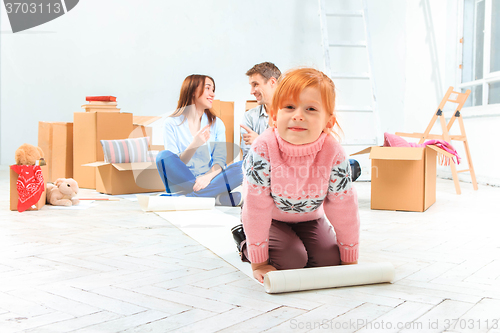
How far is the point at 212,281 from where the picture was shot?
1189mm

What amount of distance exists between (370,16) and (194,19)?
1877 mm

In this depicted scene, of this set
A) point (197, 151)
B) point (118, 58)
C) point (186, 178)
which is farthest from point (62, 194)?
point (118, 58)

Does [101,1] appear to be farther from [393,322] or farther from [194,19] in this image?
[393,322]

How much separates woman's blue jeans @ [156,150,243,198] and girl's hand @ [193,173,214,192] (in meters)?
0.02

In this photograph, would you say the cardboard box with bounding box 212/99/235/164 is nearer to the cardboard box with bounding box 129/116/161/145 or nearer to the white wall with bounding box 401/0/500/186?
the cardboard box with bounding box 129/116/161/145

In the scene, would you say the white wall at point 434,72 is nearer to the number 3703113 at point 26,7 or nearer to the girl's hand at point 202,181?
the girl's hand at point 202,181

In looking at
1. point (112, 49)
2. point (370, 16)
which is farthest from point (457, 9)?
point (112, 49)

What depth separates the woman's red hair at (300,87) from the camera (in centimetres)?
109

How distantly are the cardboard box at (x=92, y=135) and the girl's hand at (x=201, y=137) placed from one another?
1.17 m

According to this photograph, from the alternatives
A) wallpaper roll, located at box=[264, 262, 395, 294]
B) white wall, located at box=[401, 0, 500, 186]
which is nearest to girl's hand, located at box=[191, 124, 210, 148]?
wallpaper roll, located at box=[264, 262, 395, 294]

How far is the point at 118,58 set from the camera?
14.2 ft

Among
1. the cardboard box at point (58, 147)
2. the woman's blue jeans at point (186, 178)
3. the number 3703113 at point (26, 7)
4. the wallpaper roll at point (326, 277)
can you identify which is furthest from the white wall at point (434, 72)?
the number 3703113 at point (26, 7)

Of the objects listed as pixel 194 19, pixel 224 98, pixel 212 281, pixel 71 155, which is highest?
pixel 194 19

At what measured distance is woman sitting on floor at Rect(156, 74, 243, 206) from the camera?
7.99 ft
